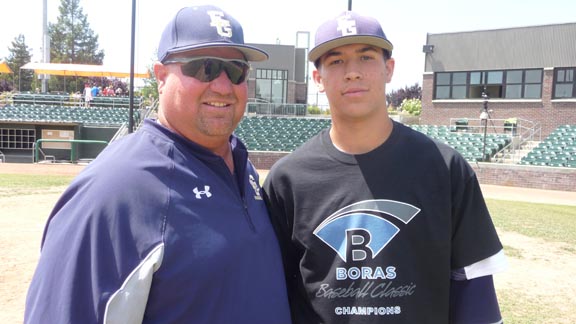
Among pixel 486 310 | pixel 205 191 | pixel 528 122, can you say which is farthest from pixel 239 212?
pixel 528 122

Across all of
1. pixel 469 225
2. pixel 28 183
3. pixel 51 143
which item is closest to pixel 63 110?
pixel 51 143

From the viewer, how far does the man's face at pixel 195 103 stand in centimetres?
213

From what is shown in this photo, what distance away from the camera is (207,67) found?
2.17 m

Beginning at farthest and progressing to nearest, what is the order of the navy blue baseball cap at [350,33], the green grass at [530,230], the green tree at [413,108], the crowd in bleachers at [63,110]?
the green tree at [413,108] → the crowd in bleachers at [63,110] → the green grass at [530,230] → the navy blue baseball cap at [350,33]

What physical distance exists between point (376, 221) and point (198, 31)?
3.71 feet

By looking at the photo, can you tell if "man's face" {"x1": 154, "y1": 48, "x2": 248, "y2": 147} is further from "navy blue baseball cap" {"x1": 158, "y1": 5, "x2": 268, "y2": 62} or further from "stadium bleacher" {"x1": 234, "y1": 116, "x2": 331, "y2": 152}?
"stadium bleacher" {"x1": 234, "y1": 116, "x2": 331, "y2": 152}

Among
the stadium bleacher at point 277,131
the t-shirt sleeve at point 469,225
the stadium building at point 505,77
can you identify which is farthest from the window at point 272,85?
the t-shirt sleeve at point 469,225

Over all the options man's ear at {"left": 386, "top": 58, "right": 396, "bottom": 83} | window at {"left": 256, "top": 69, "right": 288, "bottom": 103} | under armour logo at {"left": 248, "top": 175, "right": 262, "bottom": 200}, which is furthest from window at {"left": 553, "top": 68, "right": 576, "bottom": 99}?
under armour logo at {"left": 248, "top": 175, "right": 262, "bottom": 200}

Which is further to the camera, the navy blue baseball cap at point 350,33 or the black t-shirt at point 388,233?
the navy blue baseball cap at point 350,33

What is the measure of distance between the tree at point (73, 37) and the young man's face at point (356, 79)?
80.0 m

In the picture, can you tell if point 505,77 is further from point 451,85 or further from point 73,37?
point 73,37

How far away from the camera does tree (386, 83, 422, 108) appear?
6256cm

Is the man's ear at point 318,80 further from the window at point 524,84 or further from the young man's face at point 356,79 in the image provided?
the window at point 524,84

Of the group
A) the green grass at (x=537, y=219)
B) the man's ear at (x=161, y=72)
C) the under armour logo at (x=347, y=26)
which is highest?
the under armour logo at (x=347, y=26)
